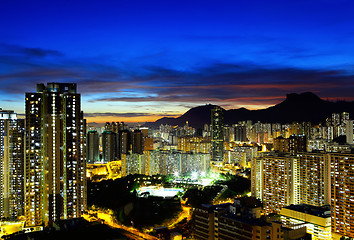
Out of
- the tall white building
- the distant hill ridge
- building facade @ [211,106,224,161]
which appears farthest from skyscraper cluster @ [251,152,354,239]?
the distant hill ridge

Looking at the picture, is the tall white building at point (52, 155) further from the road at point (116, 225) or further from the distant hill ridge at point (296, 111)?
the distant hill ridge at point (296, 111)

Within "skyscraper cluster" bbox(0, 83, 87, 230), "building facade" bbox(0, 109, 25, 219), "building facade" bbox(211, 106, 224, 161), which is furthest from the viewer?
"building facade" bbox(211, 106, 224, 161)

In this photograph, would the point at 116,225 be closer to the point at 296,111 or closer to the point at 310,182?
the point at 310,182

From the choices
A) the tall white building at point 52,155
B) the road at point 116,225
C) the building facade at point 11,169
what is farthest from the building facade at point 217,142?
the tall white building at point 52,155

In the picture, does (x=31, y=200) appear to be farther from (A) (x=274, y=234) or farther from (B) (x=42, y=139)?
(A) (x=274, y=234)

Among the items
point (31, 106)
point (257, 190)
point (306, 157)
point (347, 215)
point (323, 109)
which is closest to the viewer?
point (347, 215)

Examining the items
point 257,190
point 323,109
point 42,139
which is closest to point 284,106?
point 323,109

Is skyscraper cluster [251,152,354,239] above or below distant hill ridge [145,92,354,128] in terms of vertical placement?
below

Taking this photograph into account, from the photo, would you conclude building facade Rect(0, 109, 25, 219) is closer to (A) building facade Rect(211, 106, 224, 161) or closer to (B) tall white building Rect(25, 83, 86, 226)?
(B) tall white building Rect(25, 83, 86, 226)

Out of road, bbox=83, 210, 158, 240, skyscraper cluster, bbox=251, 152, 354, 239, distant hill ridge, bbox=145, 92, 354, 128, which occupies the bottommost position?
road, bbox=83, 210, 158, 240

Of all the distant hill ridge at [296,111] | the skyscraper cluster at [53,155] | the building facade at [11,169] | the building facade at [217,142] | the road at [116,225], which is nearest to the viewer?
the skyscraper cluster at [53,155]

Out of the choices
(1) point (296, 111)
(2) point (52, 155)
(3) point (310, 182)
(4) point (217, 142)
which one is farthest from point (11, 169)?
(1) point (296, 111)
